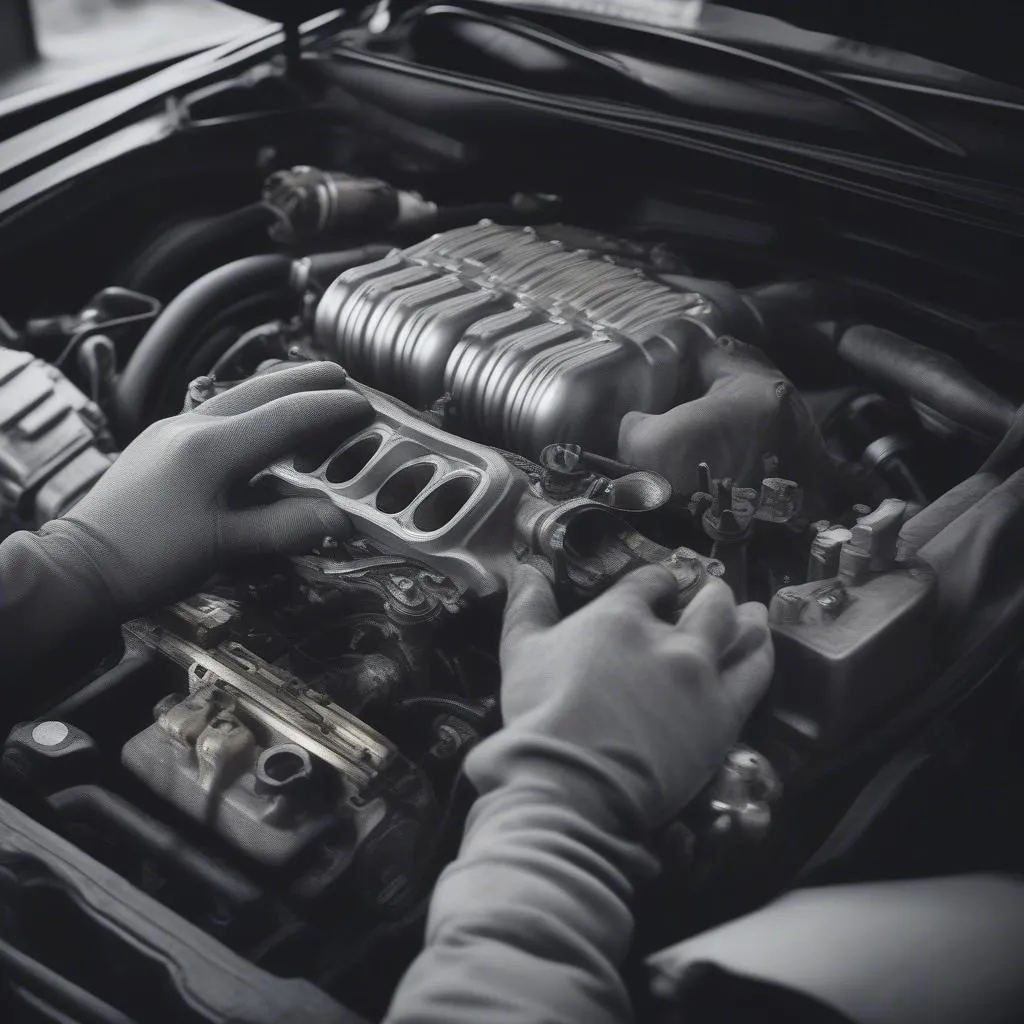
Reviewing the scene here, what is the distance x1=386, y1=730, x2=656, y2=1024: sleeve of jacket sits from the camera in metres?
0.75

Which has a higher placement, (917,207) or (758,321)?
(917,207)

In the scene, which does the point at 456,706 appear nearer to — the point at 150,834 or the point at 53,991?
the point at 150,834

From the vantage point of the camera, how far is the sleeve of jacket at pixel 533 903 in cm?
75

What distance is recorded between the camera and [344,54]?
2160 mm

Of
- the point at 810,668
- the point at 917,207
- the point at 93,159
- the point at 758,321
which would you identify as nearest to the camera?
the point at 810,668

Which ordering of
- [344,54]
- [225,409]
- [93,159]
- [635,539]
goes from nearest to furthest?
[635,539] < [225,409] < [93,159] < [344,54]

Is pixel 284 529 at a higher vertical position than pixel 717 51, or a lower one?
lower

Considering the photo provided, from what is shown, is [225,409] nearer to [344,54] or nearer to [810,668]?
[810,668]

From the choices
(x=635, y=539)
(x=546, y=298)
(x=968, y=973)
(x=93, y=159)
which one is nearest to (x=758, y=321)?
(x=546, y=298)

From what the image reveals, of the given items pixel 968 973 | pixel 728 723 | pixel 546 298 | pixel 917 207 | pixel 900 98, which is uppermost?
pixel 900 98

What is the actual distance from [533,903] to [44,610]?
2.08ft

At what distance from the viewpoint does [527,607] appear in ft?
3.42

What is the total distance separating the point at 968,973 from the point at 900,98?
125 cm

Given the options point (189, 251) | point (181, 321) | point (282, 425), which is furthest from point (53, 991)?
point (189, 251)
